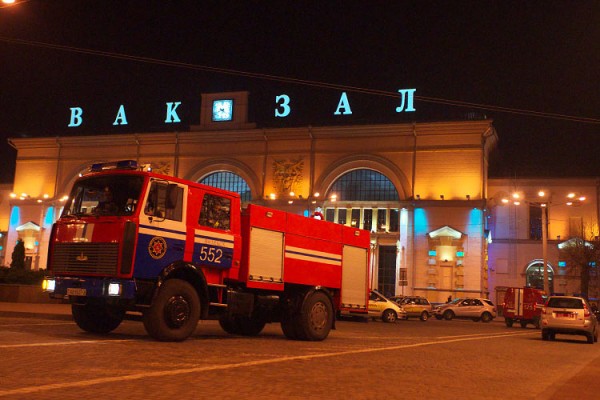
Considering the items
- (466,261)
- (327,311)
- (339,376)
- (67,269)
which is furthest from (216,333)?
A: (466,261)

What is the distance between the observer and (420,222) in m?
51.0

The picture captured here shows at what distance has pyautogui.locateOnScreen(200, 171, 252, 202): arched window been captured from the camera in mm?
56906

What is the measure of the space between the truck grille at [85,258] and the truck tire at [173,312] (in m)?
1.09

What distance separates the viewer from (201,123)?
193 feet

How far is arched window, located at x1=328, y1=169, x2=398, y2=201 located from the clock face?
1166 centimetres

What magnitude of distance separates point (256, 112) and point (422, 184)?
16944 mm

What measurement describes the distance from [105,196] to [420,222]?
133ft

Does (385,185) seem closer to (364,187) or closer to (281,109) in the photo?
(364,187)

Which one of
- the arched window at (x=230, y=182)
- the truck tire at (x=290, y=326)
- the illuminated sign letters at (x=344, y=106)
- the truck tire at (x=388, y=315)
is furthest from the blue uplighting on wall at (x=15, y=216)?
the truck tire at (x=290, y=326)

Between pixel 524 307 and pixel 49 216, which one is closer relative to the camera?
pixel 524 307

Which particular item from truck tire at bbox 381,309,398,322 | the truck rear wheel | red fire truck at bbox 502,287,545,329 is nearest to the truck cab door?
the truck rear wheel

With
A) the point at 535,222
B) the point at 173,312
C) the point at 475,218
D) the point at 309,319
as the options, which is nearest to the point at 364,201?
the point at 475,218

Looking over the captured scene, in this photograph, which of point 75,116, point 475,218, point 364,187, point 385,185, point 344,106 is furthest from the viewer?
point 75,116

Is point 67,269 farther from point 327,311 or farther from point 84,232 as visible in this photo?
point 327,311
